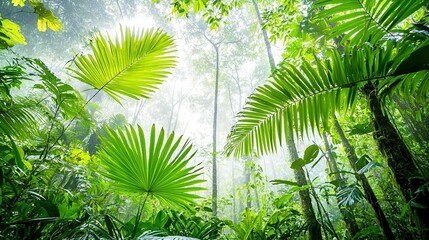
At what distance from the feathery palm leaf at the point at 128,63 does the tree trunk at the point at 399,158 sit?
1145 millimetres

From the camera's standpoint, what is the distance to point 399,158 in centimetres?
92

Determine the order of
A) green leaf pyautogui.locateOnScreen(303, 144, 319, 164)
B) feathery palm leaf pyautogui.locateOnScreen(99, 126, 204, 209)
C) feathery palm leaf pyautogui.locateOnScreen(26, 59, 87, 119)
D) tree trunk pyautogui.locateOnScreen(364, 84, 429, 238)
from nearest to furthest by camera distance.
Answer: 1. tree trunk pyautogui.locateOnScreen(364, 84, 429, 238)
2. feathery palm leaf pyautogui.locateOnScreen(99, 126, 204, 209)
3. feathery palm leaf pyautogui.locateOnScreen(26, 59, 87, 119)
4. green leaf pyautogui.locateOnScreen(303, 144, 319, 164)

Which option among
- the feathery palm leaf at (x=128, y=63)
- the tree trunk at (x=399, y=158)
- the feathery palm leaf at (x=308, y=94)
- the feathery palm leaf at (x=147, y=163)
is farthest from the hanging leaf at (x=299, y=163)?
the feathery palm leaf at (x=128, y=63)

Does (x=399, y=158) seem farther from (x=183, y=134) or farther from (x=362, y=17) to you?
(x=183, y=134)

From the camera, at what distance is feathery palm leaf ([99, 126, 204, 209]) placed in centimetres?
98

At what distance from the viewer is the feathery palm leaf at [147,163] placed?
0.98m

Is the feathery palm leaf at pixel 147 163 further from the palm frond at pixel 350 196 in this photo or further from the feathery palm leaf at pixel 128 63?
the palm frond at pixel 350 196

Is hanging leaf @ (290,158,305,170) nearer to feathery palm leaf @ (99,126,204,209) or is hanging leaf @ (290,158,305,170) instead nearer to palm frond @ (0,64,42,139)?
feathery palm leaf @ (99,126,204,209)

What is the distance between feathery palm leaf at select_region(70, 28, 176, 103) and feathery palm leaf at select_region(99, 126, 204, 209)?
18.8 inches

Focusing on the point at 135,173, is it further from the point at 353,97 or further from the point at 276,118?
the point at 353,97

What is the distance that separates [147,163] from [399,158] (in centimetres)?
105

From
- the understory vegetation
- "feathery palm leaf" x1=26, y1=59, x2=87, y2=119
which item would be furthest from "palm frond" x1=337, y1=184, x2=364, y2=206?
"feathery palm leaf" x1=26, y1=59, x2=87, y2=119

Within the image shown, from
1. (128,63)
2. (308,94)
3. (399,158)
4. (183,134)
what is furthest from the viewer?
(128,63)

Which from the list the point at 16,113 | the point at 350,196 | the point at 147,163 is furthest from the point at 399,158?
the point at 16,113
